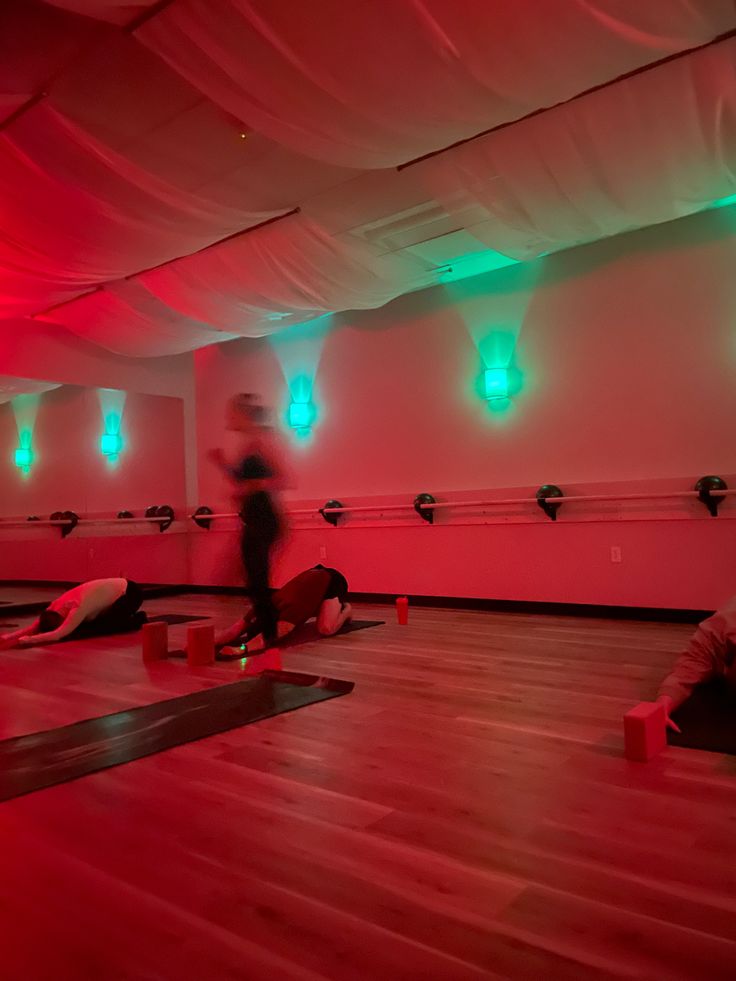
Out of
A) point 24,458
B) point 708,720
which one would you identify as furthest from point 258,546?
point 24,458

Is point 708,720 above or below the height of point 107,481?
below

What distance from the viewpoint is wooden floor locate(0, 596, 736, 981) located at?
1320mm

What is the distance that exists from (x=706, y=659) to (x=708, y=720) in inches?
9.1

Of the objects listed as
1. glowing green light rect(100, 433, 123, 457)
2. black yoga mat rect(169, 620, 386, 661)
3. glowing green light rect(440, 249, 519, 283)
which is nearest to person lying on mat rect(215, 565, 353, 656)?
black yoga mat rect(169, 620, 386, 661)

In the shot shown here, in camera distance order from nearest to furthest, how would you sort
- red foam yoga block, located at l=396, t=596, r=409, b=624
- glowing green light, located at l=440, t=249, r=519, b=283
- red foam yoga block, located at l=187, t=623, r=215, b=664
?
red foam yoga block, located at l=187, t=623, r=215, b=664, red foam yoga block, located at l=396, t=596, r=409, b=624, glowing green light, located at l=440, t=249, r=519, b=283

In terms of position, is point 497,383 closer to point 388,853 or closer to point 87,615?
point 87,615

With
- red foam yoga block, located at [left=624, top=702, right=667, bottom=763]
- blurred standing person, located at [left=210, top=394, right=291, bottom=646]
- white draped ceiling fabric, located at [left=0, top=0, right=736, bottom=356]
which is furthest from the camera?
blurred standing person, located at [left=210, top=394, right=291, bottom=646]

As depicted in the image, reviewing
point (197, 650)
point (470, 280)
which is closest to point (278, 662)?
point (197, 650)

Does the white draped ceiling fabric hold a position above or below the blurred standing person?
above

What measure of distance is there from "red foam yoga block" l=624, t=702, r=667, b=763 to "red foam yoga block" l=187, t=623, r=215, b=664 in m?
2.31

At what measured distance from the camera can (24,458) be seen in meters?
7.63

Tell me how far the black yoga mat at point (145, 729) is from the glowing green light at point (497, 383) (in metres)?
2.94

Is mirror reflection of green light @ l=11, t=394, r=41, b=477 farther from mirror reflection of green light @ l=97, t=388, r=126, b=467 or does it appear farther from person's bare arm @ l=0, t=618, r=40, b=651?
person's bare arm @ l=0, t=618, r=40, b=651

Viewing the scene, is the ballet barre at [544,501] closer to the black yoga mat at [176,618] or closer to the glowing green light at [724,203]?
the black yoga mat at [176,618]
